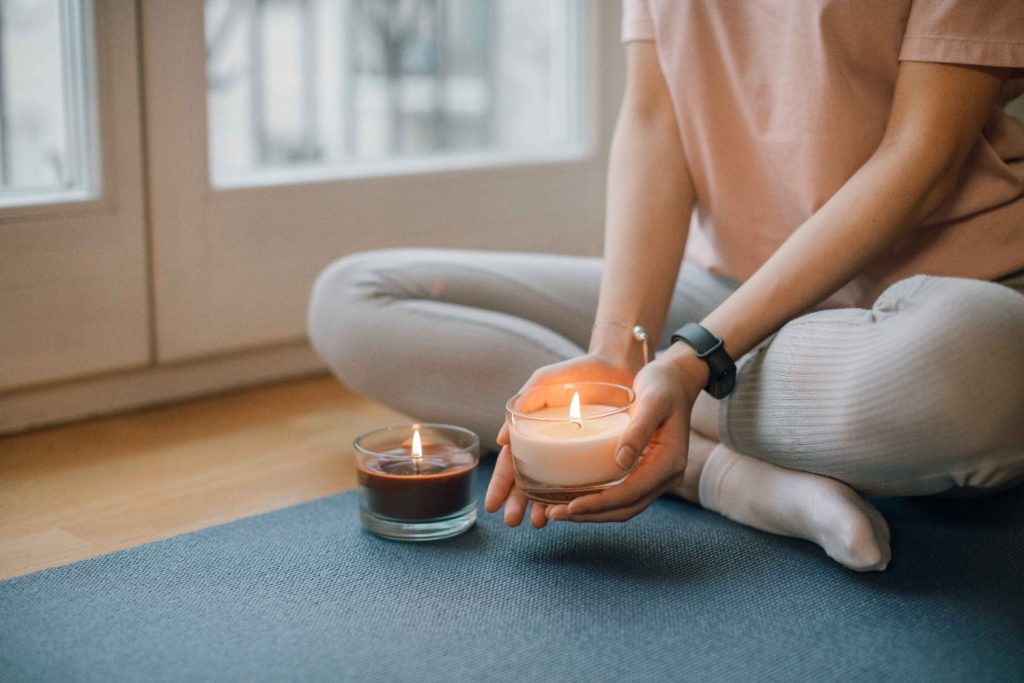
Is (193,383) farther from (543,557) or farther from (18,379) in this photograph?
(543,557)

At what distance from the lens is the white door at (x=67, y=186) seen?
1.53 m

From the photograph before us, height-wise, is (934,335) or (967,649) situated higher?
(934,335)

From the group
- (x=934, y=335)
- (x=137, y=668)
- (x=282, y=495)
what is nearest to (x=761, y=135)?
(x=934, y=335)

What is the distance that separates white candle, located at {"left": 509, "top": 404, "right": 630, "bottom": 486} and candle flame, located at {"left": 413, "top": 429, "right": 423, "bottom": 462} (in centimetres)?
15

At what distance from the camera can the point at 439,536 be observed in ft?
3.81

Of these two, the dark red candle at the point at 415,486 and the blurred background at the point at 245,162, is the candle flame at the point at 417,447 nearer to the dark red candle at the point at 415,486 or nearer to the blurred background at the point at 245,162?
the dark red candle at the point at 415,486

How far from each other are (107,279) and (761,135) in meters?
0.94

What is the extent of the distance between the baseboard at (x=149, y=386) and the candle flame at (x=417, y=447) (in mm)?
719

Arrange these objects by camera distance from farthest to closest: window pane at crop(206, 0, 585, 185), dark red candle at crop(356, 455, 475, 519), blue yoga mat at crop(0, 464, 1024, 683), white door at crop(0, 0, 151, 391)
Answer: window pane at crop(206, 0, 585, 185)
white door at crop(0, 0, 151, 391)
dark red candle at crop(356, 455, 475, 519)
blue yoga mat at crop(0, 464, 1024, 683)

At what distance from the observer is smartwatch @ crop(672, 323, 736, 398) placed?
1.11 meters

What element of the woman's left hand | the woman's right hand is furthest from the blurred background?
the woman's left hand

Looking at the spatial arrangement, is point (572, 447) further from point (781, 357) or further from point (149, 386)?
point (149, 386)

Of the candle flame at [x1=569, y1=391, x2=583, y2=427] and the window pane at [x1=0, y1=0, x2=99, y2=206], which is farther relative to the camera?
the window pane at [x1=0, y1=0, x2=99, y2=206]

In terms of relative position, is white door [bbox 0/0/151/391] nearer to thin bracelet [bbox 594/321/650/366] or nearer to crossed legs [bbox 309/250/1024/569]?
crossed legs [bbox 309/250/1024/569]
